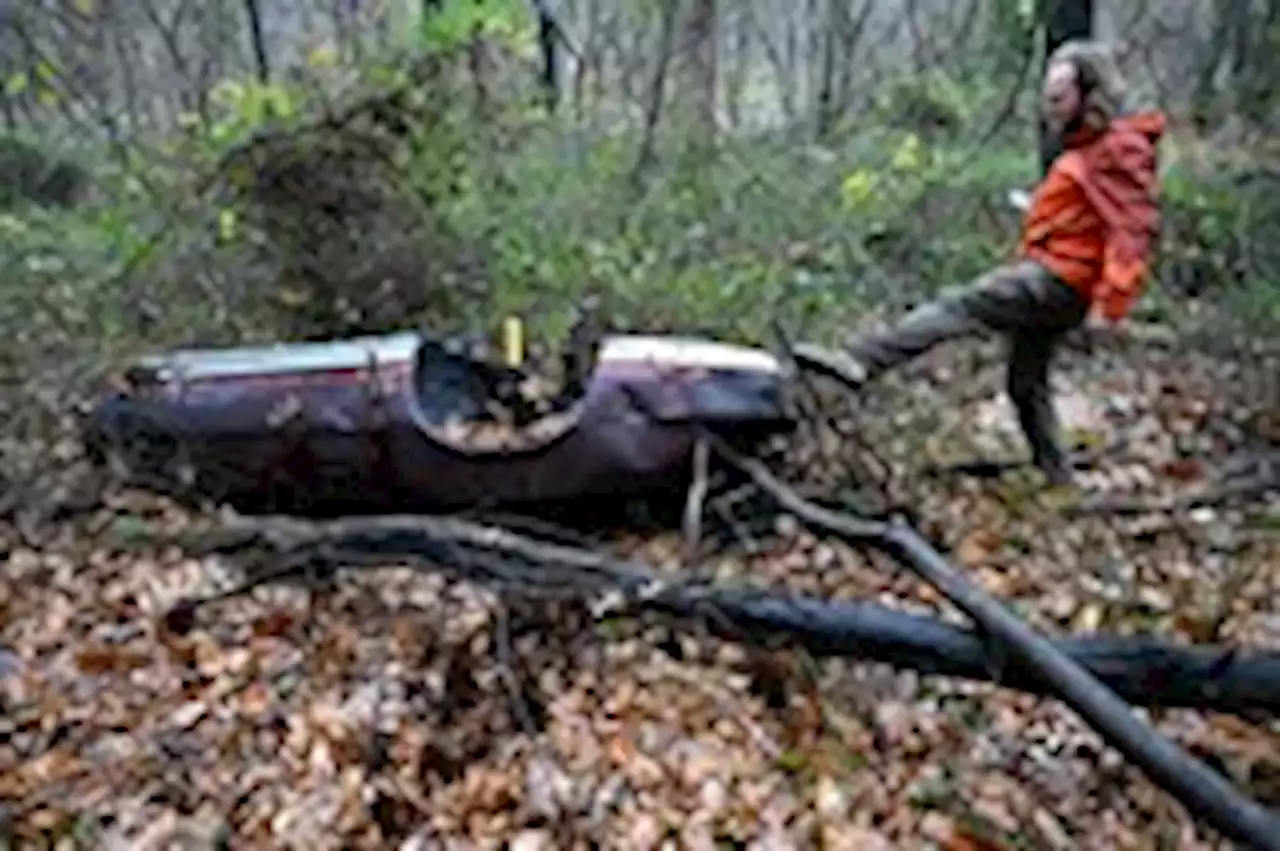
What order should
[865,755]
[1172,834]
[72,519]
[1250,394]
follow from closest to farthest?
[1172,834], [865,755], [72,519], [1250,394]

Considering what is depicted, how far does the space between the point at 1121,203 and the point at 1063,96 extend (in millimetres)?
445

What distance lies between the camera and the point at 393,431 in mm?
5480

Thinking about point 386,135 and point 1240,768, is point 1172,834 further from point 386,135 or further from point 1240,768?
point 386,135

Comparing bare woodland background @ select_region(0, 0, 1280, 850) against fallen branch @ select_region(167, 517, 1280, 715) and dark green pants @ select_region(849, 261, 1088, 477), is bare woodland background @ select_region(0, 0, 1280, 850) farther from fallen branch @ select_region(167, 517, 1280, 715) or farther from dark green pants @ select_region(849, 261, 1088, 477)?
dark green pants @ select_region(849, 261, 1088, 477)

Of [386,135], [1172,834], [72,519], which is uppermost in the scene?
[386,135]

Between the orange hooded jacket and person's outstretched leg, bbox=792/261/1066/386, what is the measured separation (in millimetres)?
105

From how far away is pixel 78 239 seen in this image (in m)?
9.40

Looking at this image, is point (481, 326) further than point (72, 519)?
Yes

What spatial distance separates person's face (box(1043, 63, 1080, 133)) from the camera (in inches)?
213

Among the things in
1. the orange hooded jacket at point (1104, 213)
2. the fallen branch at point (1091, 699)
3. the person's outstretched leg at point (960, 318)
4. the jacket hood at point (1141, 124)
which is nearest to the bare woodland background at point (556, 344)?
the fallen branch at point (1091, 699)

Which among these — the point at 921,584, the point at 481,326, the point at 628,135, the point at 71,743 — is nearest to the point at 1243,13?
the point at 628,135

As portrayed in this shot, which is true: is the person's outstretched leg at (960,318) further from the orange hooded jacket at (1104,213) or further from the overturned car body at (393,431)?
the overturned car body at (393,431)

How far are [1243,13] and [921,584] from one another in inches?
352

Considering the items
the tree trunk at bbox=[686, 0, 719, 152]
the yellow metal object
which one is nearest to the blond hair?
the yellow metal object
